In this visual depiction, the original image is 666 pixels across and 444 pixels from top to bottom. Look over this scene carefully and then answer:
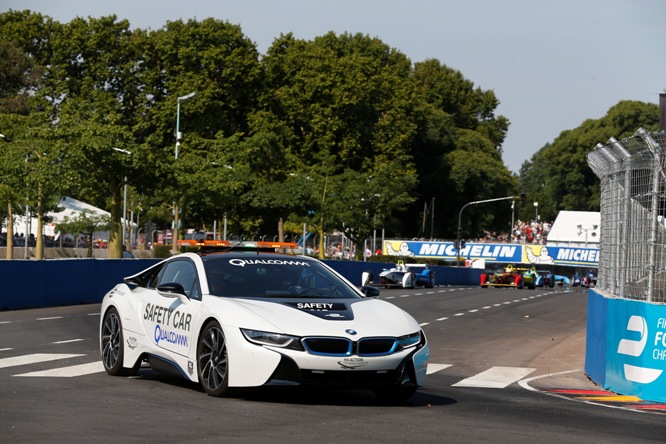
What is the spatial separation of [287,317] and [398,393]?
1.18 metres

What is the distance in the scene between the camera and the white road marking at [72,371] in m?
11.9

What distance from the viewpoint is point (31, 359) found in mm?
14047

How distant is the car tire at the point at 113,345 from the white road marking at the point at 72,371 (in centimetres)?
29

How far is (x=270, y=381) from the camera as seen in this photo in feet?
31.4

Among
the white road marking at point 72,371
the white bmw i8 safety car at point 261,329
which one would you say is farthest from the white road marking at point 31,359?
the white bmw i8 safety car at point 261,329

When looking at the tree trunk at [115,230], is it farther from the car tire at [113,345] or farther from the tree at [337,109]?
the tree at [337,109]

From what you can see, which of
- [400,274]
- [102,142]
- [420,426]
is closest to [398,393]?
[420,426]

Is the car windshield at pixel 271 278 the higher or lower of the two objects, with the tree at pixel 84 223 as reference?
lower

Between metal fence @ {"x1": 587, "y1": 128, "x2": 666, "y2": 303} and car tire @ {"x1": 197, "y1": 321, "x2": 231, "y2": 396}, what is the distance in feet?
14.8

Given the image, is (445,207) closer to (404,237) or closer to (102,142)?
(404,237)

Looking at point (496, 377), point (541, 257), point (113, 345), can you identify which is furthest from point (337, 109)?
point (113, 345)

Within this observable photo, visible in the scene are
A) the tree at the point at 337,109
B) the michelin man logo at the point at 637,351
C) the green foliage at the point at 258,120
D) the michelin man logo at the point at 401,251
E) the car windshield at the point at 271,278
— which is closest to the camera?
the car windshield at the point at 271,278

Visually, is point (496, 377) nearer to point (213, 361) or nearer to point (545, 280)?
point (213, 361)

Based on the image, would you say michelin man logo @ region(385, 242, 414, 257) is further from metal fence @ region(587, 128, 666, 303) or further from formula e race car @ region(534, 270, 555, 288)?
metal fence @ region(587, 128, 666, 303)
